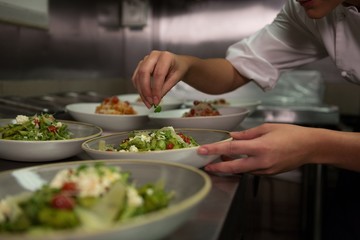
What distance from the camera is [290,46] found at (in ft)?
6.04

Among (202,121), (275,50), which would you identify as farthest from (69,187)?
(275,50)

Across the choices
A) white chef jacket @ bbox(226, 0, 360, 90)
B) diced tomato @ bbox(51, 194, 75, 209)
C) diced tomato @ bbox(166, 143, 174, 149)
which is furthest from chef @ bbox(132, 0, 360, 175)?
diced tomato @ bbox(51, 194, 75, 209)

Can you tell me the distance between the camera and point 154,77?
1.21 meters

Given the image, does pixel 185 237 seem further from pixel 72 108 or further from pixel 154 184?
pixel 72 108

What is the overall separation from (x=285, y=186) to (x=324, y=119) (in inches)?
23.7

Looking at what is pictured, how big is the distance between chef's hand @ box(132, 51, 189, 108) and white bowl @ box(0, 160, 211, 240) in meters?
0.48

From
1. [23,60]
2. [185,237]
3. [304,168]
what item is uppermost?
[23,60]

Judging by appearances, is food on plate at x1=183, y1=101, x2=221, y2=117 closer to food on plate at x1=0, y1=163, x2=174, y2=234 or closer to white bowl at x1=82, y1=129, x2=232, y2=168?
white bowl at x1=82, y1=129, x2=232, y2=168

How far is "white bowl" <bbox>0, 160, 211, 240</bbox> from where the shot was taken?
486 mm

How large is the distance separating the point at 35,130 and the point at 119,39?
2459 millimetres

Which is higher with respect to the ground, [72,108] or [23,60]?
[23,60]

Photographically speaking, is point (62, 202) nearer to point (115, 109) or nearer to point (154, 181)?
point (154, 181)

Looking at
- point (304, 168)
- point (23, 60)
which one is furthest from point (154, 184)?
point (304, 168)

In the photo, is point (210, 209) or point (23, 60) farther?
point (23, 60)
